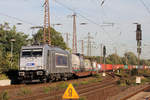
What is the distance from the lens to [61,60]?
29.3m

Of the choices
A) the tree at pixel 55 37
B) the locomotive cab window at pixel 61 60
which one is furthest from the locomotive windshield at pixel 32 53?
the tree at pixel 55 37

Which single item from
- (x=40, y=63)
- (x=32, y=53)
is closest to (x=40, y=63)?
(x=40, y=63)

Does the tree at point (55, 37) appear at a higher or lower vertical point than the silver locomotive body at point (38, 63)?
higher

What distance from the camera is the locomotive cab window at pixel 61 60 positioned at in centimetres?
2805

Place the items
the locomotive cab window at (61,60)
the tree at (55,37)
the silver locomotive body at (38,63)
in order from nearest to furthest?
the silver locomotive body at (38,63) → the locomotive cab window at (61,60) → the tree at (55,37)

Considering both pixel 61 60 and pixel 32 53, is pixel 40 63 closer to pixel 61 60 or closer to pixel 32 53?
pixel 32 53

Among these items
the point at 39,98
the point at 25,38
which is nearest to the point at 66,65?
the point at 39,98

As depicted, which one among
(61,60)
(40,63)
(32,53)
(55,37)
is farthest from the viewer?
(55,37)

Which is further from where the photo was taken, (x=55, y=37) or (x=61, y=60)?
(x=55, y=37)

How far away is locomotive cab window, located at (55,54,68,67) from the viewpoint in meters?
28.0

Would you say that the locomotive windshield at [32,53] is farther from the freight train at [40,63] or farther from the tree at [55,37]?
the tree at [55,37]

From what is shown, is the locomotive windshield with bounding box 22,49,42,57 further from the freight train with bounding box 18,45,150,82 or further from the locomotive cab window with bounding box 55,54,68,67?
the locomotive cab window with bounding box 55,54,68,67

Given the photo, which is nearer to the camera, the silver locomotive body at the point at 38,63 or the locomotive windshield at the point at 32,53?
the silver locomotive body at the point at 38,63

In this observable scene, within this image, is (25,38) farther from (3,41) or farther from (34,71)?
(34,71)
